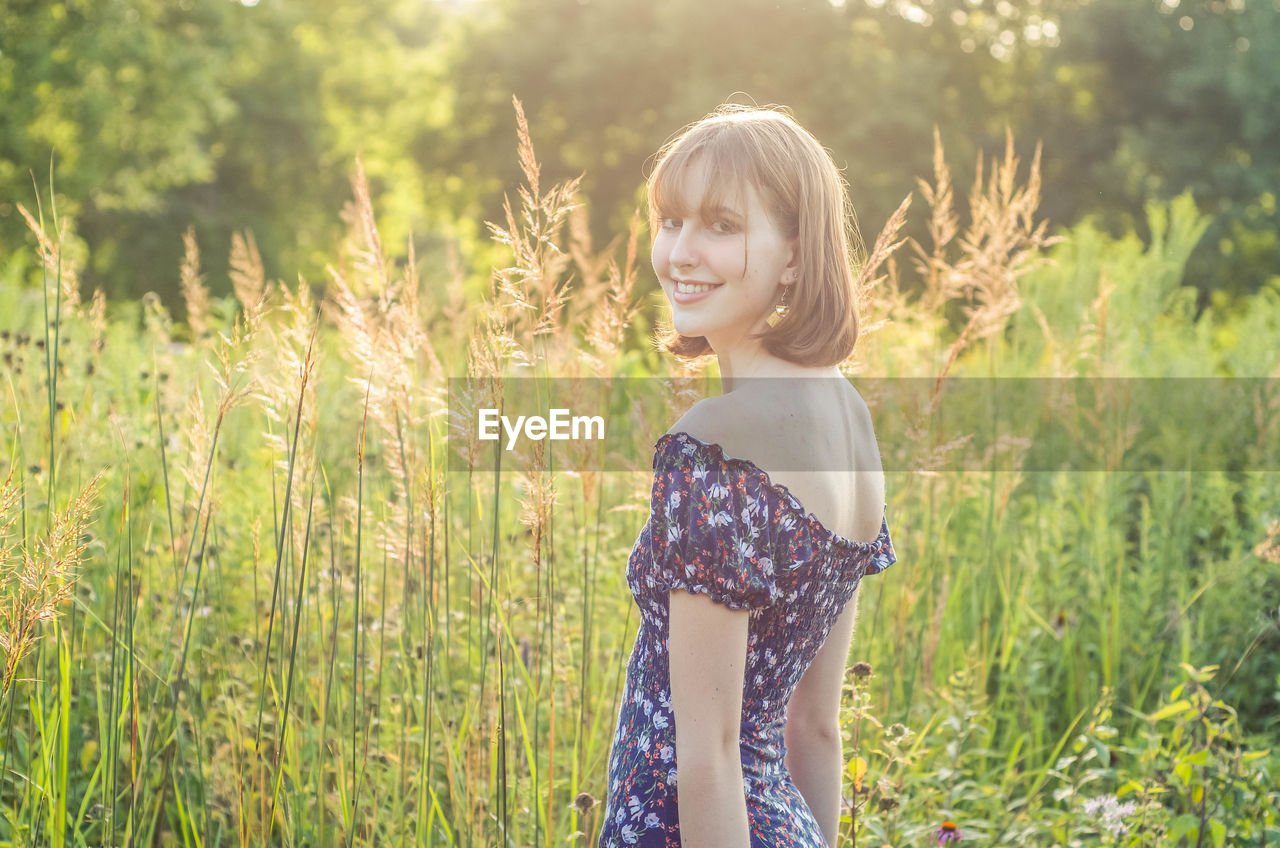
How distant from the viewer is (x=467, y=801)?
1.98 m

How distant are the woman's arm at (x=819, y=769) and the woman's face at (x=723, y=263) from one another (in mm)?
691

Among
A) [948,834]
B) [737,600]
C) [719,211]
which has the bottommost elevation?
[948,834]

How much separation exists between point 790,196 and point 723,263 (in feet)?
0.45

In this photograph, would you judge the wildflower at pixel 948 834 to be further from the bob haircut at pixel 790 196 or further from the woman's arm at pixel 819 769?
the bob haircut at pixel 790 196

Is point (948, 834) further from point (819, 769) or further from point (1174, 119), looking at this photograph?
point (1174, 119)

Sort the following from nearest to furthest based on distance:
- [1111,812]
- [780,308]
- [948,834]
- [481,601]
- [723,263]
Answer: [723,263]
[780,308]
[481,601]
[948,834]
[1111,812]

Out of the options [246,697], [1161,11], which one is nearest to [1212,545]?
[246,697]

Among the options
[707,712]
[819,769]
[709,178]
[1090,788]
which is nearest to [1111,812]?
[1090,788]

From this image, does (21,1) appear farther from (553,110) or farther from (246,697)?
(246,697)

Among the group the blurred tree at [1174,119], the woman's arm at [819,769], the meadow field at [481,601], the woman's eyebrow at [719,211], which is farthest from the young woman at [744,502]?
the blurred tree at [1174,119]

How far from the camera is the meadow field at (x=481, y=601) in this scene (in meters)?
1.89

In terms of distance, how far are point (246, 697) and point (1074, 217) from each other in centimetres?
2023

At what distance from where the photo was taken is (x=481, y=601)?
187 cm

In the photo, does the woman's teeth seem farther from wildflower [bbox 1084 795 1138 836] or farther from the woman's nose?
wildflower [bbox 1084 795 1138 836]
